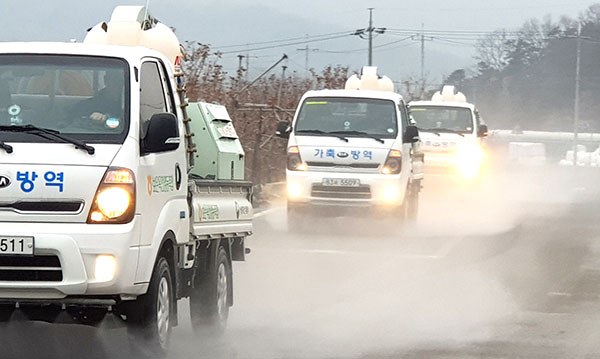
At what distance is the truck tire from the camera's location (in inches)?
312

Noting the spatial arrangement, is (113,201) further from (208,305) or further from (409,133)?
(409,133)

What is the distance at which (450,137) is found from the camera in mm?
27406

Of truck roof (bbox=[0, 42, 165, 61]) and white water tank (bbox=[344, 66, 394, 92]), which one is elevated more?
truck roof (bbox=[0, 42, 165, 61])

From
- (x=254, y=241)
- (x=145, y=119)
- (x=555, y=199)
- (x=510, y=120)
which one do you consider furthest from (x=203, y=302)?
(x=510, y=120)

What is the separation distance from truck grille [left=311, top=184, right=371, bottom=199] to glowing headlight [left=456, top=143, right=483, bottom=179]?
8.45 metres

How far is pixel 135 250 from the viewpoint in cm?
769

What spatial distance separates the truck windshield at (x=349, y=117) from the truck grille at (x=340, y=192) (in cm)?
78

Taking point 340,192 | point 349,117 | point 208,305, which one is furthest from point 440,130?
point 208,305

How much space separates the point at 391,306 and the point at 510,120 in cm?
12233

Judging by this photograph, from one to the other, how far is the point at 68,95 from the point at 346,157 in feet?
36.7

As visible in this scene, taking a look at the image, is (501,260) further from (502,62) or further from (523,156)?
(502,62)

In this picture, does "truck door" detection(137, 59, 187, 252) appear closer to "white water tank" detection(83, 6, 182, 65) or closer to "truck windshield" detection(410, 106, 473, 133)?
"white water tank" detection(83, 6, 182, 65)

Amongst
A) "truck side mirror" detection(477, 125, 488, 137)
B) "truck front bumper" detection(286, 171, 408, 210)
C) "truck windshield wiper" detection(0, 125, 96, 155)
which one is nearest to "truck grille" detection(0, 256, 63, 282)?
"truck windshield wiper" detection(0, 125, 96, 155)

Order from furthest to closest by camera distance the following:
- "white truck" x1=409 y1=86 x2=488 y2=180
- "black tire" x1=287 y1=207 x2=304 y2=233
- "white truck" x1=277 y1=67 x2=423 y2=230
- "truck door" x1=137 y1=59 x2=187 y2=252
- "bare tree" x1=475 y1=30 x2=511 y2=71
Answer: "bare tree" x1=475 y1=30 x2=511 y2=71
"white truck" x1=409 y1=86 x2=488 y2=180
"black tire" x1=287 y1=207 x2=304 y2=233
"white truck" x1=277 y1=67 x2=423 y2=230
"truck door" x1=137 y1=59 x2=187 y2=252
